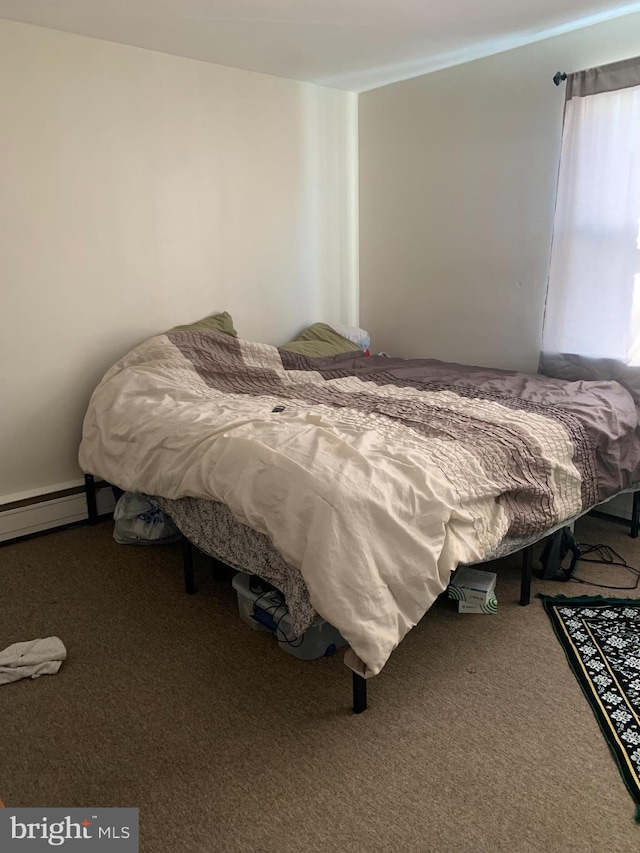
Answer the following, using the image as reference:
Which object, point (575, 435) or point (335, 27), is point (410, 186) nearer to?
point (335, 27)

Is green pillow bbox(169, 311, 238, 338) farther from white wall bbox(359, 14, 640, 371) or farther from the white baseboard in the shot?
white wall bbox(359, 14, 640, 371)

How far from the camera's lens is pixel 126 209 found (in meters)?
3.17

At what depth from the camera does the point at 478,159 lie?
3.43m

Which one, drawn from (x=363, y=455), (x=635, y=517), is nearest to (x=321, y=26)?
(x=363, y=455)

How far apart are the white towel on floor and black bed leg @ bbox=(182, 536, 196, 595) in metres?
0.51

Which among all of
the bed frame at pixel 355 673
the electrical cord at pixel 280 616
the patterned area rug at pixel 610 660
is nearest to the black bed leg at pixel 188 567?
the bed frame at pixel 355 673

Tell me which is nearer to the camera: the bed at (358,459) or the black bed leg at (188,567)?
the bed at (358,459)

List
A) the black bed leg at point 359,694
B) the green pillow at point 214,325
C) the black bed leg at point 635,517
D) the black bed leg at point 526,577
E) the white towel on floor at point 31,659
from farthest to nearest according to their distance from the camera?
1. the green pillow at point 214,325
2. the black bed leg at point 635,517
3. the black bed leg at point 526,577
4. the white towel on floor at point 31,659
5. the black bed leg at point 359,694

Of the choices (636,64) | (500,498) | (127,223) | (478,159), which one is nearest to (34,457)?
(127,223)

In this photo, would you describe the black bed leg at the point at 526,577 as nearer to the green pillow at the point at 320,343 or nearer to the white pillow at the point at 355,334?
the green pillow at the point at 320,343

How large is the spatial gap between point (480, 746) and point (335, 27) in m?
2.83

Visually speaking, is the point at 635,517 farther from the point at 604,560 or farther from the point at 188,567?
the point at 188,567

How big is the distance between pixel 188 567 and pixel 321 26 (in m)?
2.35

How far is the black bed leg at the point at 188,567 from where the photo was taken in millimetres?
A: 2508
